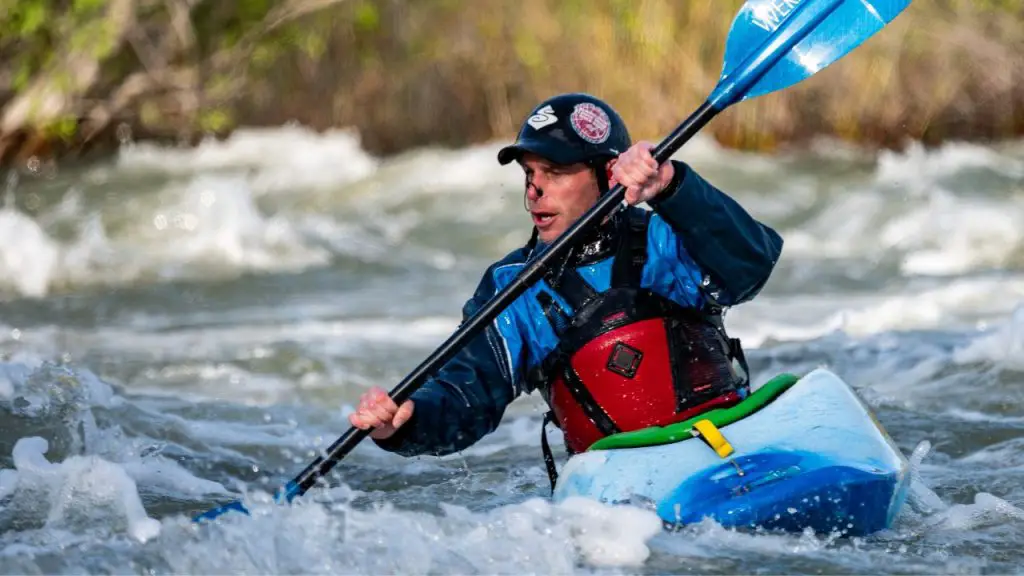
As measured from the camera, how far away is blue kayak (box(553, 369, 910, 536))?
3406 millimetres

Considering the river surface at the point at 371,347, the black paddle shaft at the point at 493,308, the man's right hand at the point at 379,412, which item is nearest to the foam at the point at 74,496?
the river surface at the point at 371,347

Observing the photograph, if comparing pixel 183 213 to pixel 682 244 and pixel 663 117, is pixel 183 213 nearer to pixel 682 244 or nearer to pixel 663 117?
pixel 663 117

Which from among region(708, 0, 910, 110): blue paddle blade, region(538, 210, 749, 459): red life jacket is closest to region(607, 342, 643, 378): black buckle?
region(538, 210, 749, 459): red life jacket

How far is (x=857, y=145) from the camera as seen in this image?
14539 mm

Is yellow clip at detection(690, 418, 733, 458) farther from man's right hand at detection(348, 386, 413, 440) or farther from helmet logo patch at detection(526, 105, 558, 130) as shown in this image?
helmet logo patch at detection(526, 105, 558, 130)

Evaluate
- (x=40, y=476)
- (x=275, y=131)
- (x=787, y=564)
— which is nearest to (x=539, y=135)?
(x=787, y=564)

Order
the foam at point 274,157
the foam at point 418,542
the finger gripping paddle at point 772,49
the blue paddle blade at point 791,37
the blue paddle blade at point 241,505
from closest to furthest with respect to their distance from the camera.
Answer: the foam at point 418,542, the blue paddle blade at point 241,505, the finger gripping paddle at point 772,49, the blue paddle blade at point 791,37, the foam at point 274,157

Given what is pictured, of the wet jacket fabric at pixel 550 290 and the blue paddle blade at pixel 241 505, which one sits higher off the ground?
the wet jacket fabric at pixel 550 290

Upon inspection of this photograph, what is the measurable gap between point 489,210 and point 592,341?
951 cm

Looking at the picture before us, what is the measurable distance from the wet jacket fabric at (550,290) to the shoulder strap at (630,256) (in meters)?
0.02

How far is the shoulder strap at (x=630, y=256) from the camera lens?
12.0 feet

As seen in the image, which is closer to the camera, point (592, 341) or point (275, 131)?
point (592, 341)

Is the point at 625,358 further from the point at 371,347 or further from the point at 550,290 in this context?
the point at 371,347

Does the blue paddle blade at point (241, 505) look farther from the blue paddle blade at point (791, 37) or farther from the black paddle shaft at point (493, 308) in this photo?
the blue paddle blade at point (791, 37)
